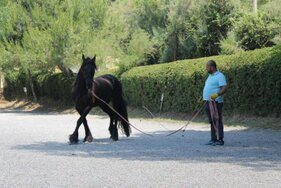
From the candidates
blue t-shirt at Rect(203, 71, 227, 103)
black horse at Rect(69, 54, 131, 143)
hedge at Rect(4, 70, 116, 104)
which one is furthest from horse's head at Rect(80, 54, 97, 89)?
hedge at Rect(4, 70, 116, 104)

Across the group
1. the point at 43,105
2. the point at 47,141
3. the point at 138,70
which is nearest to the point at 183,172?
the point at 47,141

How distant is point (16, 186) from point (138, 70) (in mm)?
22561

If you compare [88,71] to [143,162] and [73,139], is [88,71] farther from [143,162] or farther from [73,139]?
[143,162]

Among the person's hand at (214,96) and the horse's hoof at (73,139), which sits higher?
the person's hand at (214,96)

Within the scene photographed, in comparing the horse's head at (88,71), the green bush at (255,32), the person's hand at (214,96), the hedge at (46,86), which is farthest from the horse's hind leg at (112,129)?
the hedge at (46,86)

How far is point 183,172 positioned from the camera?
9383mm

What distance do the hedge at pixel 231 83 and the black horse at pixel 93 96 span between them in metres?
5.81

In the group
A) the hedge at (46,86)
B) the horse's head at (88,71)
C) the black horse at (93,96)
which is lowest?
the hedge at (46,86)

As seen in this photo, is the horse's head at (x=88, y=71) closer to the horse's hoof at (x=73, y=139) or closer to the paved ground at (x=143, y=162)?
the horse's hoof at (x=73, y=139)

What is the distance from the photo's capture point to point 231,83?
2136cm

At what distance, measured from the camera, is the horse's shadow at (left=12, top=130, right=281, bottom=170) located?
11124 mm

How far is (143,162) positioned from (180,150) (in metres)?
2.35

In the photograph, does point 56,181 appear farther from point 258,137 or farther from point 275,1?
point 275,1

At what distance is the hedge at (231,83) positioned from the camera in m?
19.3
